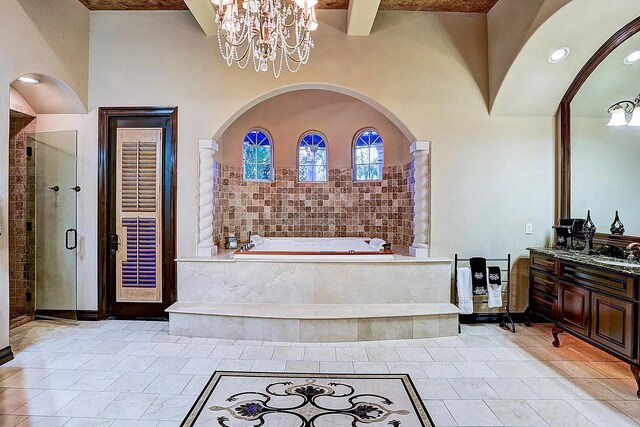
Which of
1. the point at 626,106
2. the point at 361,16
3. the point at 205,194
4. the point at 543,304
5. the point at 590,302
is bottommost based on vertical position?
the point at 543,304

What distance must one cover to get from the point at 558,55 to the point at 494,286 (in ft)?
8.20

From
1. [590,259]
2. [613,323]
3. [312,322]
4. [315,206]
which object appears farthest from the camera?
[315,206]

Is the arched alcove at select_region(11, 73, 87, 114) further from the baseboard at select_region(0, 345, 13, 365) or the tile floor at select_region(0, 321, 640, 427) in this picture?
the baseboard at select_region(0, 345, 13, 365)

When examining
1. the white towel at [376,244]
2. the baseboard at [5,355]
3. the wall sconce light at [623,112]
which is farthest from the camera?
the white towel at [376,244]

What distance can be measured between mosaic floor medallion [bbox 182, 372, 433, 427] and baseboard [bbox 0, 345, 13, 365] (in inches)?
73.9

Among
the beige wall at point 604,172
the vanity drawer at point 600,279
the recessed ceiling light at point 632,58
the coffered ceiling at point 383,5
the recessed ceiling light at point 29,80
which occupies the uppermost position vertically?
the coffered ceiling at point 383,5

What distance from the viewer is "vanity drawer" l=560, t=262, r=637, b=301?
2847 millimetres

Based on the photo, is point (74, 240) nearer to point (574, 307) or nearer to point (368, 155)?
point (368, 155)

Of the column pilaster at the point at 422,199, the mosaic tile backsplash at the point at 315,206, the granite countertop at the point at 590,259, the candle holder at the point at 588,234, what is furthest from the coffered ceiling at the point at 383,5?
the granite countertop at the point at 590,259

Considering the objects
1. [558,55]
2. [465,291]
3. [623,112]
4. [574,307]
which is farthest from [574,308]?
[558,55]

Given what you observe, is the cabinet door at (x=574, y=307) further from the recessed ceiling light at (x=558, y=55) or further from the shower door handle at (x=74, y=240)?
the shower door handle at (x=74, y=240)

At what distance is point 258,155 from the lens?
6.16 metres

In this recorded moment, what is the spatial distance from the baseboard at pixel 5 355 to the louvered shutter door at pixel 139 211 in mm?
1250

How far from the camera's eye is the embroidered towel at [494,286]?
425 centimetres
